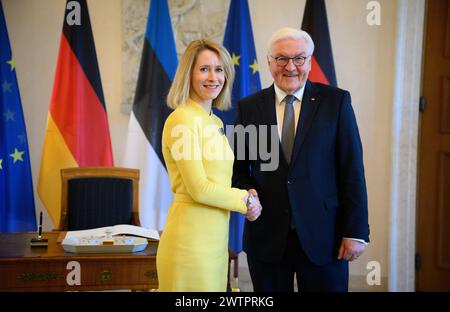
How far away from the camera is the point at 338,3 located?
157 inches

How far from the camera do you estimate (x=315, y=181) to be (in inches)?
78.2

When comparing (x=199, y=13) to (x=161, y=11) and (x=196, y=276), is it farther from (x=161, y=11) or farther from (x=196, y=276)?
(x=196, y=276)

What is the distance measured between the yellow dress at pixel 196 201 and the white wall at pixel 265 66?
7.34 feet

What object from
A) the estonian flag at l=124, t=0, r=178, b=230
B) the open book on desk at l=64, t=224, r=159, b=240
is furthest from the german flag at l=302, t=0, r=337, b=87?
the open book on desk at l=64, t=224, r=159, b=240

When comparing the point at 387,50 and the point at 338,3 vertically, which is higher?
the point at 338,3

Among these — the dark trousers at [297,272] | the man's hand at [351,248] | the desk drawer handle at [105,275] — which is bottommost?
the desk drawer handle at [105,275]

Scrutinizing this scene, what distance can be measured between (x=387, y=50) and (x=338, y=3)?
488mm

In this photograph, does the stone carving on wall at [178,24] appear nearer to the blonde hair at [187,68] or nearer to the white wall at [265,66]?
the white wall at [265,66]

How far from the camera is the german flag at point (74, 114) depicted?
12.3 ft

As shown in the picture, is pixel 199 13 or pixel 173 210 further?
pixel 199 13

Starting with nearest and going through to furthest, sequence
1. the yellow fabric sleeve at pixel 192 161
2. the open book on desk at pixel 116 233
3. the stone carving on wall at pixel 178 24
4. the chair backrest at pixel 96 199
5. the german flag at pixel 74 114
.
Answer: the yellow fabric sleeve at pixel 192 161, the open book on desk at pixel 116 233, the chair backrest at pixel 96 199, the german flag at pixel 74 114, the stone carving on wall at pixel 178 24

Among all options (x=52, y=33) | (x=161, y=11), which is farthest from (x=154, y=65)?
(x=52, y=33)

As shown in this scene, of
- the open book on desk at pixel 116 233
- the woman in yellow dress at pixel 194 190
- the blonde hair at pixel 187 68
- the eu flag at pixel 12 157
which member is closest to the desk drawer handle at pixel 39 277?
the open book on desk at pixel 116 233
